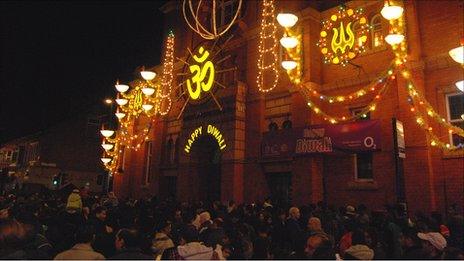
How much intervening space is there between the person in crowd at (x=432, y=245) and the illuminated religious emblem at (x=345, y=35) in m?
10.4

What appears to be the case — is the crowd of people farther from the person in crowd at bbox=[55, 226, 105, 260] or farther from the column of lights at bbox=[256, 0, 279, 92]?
the column of lights at bbox=[256, 0, 279, 92]

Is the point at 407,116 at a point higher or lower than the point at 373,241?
higher

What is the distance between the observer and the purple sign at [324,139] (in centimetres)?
1420

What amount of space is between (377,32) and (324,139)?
215 inches

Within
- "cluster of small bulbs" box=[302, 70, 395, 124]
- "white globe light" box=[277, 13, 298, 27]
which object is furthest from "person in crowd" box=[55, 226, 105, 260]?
"cluster of small bulbs" box=[302, 70, 395, 124]

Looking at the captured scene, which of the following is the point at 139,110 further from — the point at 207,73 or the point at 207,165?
the point at 207,73

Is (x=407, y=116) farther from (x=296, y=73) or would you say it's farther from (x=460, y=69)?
(x=296, y=73)

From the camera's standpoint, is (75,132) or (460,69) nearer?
(460,69)

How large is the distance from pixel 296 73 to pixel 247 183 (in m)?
6.13

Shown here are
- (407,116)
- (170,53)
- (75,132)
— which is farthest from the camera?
(75,132)

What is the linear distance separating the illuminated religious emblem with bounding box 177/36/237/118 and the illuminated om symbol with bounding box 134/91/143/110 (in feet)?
14.6

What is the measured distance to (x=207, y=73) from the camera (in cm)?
2092

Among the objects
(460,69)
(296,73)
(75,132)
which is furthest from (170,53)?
(75,132)

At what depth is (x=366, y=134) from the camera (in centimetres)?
1428
